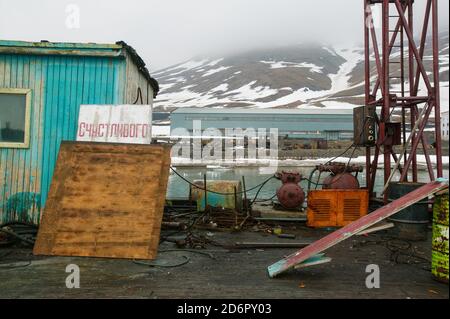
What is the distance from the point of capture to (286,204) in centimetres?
1061

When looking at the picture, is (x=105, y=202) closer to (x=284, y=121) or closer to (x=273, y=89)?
(x=284, y=121)

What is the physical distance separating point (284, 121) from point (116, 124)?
53911 millimetres

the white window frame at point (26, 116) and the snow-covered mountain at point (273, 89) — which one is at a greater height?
the snow-covered mountain at point (273, 89)

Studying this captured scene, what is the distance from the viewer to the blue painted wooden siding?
335 inches

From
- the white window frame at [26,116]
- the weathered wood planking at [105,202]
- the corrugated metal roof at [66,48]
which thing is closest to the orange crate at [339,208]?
the weathered wood planking at [105,202]

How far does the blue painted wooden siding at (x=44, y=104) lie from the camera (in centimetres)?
851

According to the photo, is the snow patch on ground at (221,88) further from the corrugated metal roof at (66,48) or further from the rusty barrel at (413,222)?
the rusty barrel at (413,222)

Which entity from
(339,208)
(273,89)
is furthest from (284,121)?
(273,89)

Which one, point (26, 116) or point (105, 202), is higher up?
point (26, 116)

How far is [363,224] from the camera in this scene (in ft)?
17.9

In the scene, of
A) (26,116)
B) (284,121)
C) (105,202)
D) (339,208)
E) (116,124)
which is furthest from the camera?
(284,121)

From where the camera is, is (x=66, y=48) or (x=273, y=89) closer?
(x=66, y=48)
